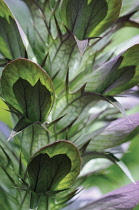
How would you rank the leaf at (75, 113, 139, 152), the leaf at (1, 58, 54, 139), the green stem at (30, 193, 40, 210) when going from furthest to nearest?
the leaf at (75, 113, 139, 152), the green stem at (30, 193, 40, 210), the leaf at (1, 58, 54, 139)

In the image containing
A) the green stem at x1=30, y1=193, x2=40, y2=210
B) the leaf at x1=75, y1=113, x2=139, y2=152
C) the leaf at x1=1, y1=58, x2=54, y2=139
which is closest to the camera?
the leaf at x1=1, y1=58, x2=54, y2=139

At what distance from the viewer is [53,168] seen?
2.70ft

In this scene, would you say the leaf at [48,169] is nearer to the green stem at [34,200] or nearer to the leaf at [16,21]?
the green stem at [34,200]

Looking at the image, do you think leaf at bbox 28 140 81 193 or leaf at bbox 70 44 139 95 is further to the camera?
leaf at bbox 70 44 139 95

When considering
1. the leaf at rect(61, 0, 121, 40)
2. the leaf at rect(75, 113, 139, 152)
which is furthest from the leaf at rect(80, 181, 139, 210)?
the leaf at rect(61, 0, 121, 40)

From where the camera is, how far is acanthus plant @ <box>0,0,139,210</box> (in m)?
0.82

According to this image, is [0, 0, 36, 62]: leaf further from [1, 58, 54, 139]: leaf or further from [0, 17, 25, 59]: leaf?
[1, 58, 54, 139]: leaf

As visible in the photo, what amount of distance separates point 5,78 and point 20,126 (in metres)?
0.11

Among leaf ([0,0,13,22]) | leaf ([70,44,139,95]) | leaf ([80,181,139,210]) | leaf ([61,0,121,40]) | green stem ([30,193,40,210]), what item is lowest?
leaf ([80,181,139,210])

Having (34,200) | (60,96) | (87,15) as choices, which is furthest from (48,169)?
(87,15)

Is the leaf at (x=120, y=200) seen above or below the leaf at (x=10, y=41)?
below

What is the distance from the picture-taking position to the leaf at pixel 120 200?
3.12 ft

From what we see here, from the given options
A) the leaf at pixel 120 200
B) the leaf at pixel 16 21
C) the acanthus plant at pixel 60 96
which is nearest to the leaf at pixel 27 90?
the acanthus plant at pixel 60 96

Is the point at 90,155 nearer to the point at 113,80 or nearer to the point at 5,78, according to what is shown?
the point at 113,80
